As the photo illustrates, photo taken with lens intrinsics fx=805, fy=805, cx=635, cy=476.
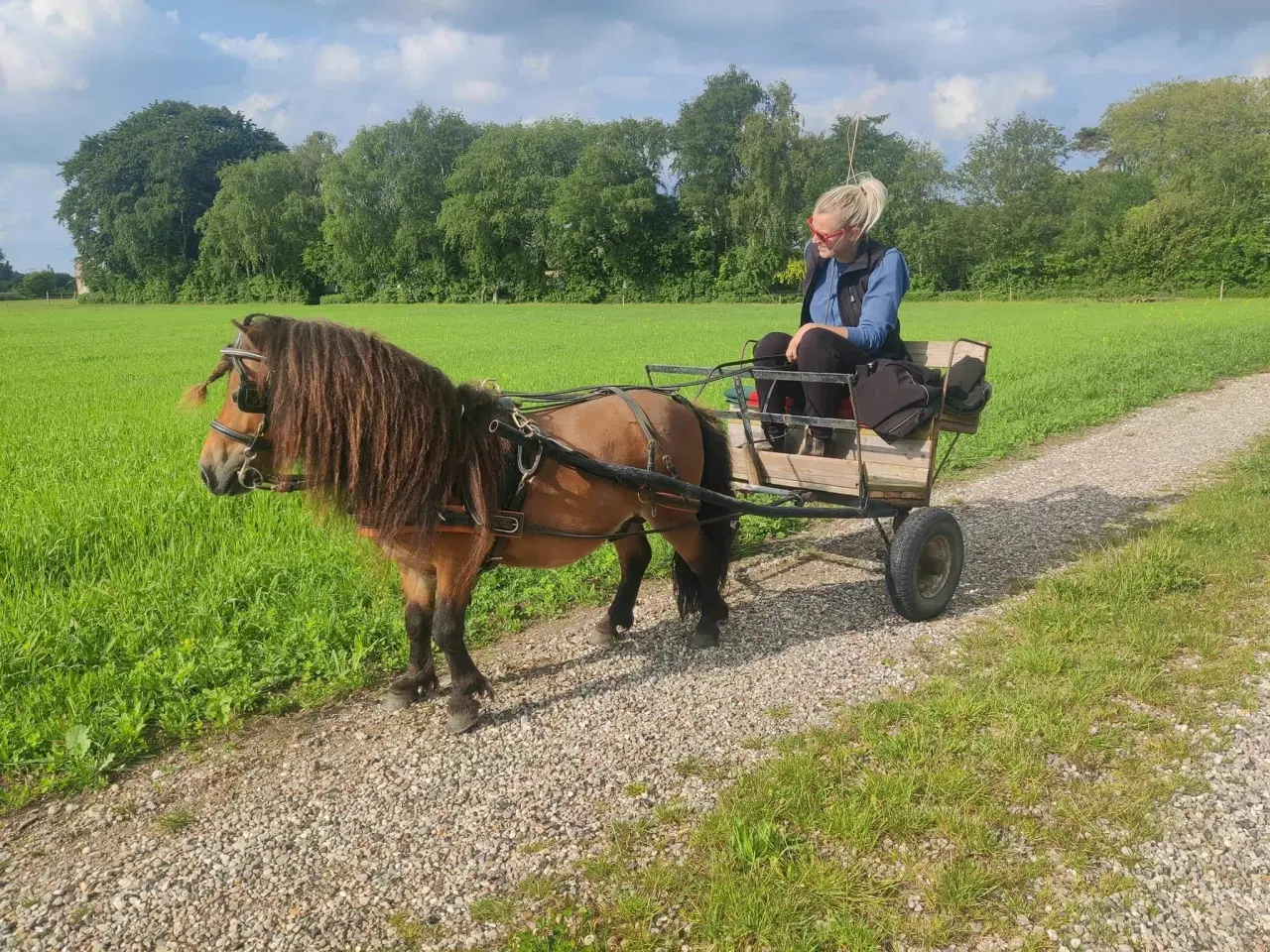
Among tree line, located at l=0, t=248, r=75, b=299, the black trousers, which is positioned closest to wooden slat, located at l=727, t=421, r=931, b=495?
the black trousers

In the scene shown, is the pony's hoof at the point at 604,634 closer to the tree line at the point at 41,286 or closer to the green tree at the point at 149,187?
the green tree at the point at 149,187

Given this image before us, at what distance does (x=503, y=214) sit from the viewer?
192 feet

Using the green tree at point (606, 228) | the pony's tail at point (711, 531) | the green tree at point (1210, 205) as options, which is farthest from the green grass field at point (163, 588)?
the green tree at point (606, 228)

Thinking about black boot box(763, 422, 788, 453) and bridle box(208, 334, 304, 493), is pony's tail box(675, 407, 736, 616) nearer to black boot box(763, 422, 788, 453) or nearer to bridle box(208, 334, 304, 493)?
black boot box(763, 422, 788, 453)

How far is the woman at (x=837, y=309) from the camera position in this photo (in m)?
4.48

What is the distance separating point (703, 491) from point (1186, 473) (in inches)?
258

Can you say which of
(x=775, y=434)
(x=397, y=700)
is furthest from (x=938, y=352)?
(x=397, y=700)

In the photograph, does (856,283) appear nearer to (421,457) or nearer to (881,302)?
(881,302)

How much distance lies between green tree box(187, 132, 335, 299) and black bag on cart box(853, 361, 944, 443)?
66.8m

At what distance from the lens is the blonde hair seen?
14.7 ft

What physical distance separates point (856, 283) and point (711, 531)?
1704 mm

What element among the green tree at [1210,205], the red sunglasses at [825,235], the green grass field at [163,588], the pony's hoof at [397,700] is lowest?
the pony's hoof at [397,700]

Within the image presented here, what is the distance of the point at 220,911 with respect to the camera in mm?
2523

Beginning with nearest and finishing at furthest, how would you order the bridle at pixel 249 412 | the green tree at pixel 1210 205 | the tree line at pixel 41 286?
the bridle at pixel 249 412, the green tree at pixel 1210 205, the tree line at pixel 41 286
